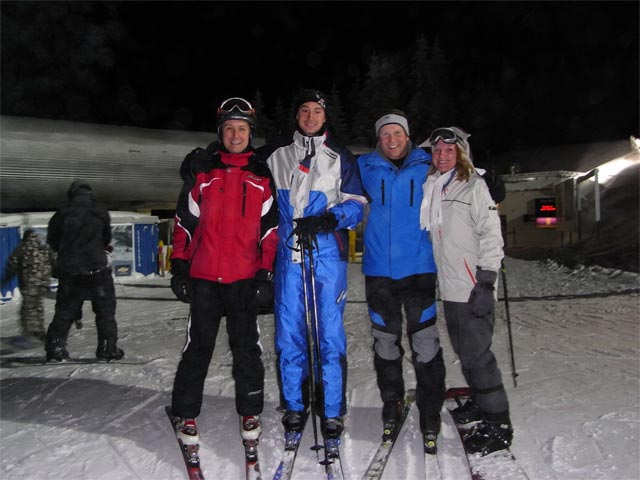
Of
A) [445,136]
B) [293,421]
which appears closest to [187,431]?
[293,421]

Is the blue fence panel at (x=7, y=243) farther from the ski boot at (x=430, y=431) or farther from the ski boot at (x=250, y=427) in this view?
the ski boot at (x=430, y=431)

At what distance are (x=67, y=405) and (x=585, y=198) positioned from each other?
69.8 feet

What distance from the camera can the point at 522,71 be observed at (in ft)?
134

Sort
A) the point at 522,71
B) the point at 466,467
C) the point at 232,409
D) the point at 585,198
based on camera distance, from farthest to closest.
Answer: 1. the point at 522,71
2. the point at 585,198
3. the point at 232,409
4. the point at 466,467

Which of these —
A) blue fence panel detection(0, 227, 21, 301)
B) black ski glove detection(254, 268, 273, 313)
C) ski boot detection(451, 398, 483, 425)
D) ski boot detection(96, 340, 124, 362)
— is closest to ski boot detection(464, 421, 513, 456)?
ski boot detection(451, 398, 483, 425)

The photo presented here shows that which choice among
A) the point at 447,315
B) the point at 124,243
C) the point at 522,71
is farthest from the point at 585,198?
the point at 522,71

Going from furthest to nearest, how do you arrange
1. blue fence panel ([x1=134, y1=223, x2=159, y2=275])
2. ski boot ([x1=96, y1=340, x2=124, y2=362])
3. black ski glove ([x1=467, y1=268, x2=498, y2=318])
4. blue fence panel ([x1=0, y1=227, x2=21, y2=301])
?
blue fence panel ([x1=134, y1=223, x2=159, y2=275]) < blue fence panel ([x1=0, y1=227, x2=21, y2=301]) < ski boot ([x1=96, y1=340, x2=124, y2=362]) < black ski glove ([x1=467, y1=268, x2=498, y2=318])

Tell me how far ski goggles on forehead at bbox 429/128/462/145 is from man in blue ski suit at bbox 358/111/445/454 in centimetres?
12

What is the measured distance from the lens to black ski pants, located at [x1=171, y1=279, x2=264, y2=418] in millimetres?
3316

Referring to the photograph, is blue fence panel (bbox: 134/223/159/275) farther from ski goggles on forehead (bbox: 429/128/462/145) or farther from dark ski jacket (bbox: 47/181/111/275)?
ski goggles on forehead (bbox: 429/128/462/145)

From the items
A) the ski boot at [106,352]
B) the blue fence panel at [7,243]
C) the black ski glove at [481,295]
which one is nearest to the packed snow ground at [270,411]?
the ski boot at [106,352]

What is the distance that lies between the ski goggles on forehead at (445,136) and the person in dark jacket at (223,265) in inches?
45.1

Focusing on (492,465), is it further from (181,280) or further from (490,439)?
(181,280)

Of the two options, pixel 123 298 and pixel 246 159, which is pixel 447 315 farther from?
pixel 123 298
